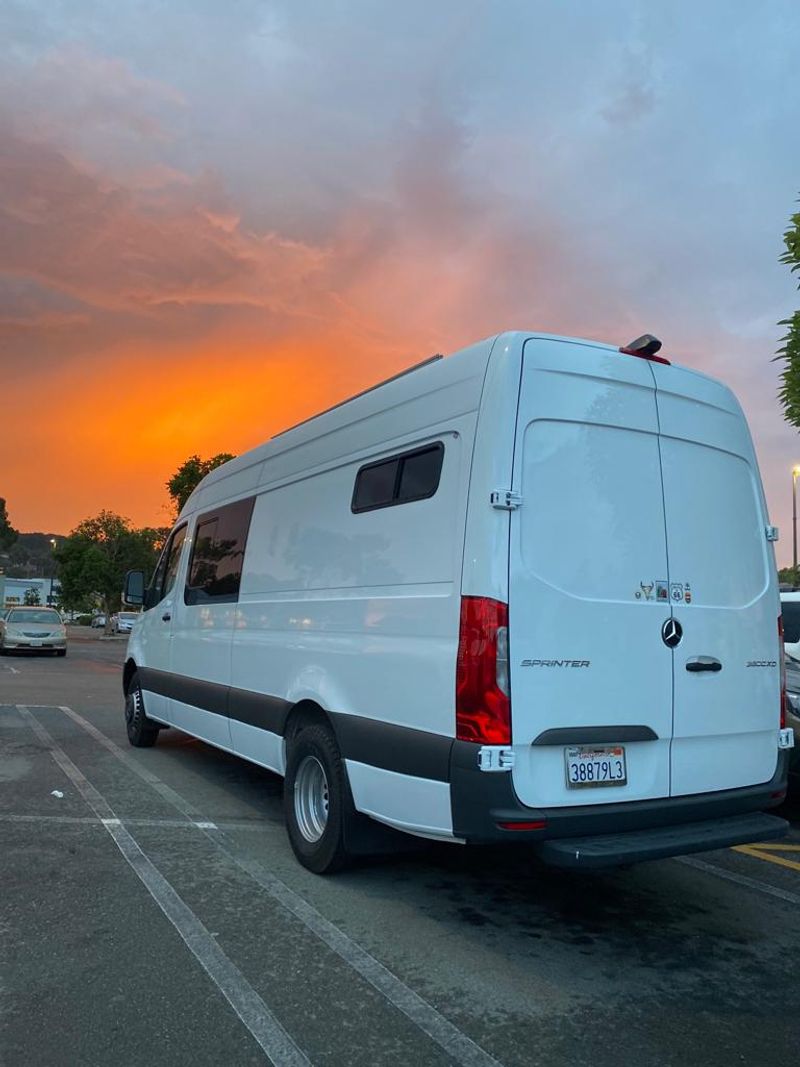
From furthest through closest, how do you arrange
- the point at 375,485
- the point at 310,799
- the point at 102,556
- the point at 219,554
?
the point at 102,556 < the point at 219,554 < the point at 310,799 < the point at 375,485

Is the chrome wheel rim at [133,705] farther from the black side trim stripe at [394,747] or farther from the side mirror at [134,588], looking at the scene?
the black side trim stripe at [394,747]

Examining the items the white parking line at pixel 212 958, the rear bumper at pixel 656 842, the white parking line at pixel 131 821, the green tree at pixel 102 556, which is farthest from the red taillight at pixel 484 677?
the green tree at pixel 102 556

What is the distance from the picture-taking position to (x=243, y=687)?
6.04 m

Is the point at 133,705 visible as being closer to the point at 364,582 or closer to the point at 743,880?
the point at 364,582

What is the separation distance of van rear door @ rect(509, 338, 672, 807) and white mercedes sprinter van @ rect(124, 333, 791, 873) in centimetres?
1

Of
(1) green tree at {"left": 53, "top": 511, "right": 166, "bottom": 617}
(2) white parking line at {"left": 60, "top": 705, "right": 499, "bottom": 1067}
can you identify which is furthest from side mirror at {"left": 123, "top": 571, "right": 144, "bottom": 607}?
(1) green tree at {"left": 53, "top": 511, "right": 166, "bottom": 617}

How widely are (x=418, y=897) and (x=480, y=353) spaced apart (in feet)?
9.46

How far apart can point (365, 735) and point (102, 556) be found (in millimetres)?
65231

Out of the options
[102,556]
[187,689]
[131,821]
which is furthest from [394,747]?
[102,556]

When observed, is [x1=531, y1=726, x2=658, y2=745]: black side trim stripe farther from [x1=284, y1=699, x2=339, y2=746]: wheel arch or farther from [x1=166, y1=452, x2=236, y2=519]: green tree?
[x1=166, y1=452, x2=236, y2=519]: green tree

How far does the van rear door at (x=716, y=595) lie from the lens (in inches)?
162

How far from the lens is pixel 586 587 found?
388cm

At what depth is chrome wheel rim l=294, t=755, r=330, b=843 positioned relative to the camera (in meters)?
5.00

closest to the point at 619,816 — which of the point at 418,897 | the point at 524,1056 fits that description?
the point at 524,1056
